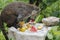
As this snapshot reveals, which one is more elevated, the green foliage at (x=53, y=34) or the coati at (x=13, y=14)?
the coati at (x=13, y=14)

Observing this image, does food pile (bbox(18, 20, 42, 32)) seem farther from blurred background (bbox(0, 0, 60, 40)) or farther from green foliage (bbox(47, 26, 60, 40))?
blurred background (bbox(0, 0, 60, 40))

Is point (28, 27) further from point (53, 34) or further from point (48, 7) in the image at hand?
point (48, 7)

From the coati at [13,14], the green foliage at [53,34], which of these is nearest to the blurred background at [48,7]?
the coati at [13,14]

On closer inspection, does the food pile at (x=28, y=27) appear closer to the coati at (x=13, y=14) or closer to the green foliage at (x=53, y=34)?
the coati at (x=13, y=14)

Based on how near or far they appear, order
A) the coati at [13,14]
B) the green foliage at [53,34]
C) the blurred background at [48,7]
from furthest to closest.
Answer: the blurred background at [48,7] < the coati at [13,14] < the green foliage at [53,34]

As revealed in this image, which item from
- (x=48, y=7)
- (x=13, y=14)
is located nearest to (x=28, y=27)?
(x=13, y=14)

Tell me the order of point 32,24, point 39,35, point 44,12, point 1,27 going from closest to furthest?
point 39,35 → point 1,27 → point 32,24 → point 44,12

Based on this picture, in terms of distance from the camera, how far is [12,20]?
482cm

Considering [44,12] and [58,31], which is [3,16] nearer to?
[58,31]

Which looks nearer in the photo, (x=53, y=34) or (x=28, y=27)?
(x=53, y=34)

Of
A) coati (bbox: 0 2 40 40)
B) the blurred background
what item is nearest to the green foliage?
coati (bbox: 0 2 40 40)

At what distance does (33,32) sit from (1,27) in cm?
79

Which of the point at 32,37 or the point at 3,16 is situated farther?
the point at 3,16

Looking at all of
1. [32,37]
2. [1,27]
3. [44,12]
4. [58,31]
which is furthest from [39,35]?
[44,12]
